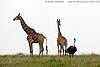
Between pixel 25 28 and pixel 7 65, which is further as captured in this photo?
pixel 25 28

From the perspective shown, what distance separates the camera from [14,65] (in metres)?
12.6

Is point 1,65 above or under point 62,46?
under

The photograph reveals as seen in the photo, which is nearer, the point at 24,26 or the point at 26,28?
the point at 26,28

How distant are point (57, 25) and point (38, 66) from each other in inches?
338

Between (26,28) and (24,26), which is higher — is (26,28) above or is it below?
below

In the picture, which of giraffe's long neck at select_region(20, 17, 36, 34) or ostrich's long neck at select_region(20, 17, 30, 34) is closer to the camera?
giraffe's long neck at select_region(20, 17, 36, 34)

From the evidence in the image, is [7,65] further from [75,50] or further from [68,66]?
[75,50]

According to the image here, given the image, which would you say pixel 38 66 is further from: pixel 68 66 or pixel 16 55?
pixel 16 55

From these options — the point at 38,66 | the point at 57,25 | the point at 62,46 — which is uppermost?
the point at 57,25

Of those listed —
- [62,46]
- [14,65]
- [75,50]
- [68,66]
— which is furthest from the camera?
[62,46]

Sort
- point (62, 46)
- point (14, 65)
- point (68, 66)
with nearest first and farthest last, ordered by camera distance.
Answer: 1. point (68, 66)
2. point (14, 65)
3. point (62, 46)

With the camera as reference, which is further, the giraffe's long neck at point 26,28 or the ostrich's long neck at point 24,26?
the ostrich's long neck at point 24,26

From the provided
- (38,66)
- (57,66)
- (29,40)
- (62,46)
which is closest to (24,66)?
(38,66)

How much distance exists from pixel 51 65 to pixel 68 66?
77cm
